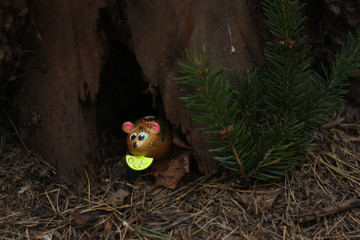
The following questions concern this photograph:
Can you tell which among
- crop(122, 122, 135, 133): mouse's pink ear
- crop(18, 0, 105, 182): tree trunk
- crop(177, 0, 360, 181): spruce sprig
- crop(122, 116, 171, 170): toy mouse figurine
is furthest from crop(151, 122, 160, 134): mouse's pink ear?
crop(18, 0, 105, 182): tree trunk

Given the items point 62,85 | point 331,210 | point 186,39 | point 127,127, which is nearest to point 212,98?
point 186,39

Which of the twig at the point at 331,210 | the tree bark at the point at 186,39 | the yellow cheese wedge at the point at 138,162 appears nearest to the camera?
the twig at the point at 331,210

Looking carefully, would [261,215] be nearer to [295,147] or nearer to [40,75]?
[295,147]

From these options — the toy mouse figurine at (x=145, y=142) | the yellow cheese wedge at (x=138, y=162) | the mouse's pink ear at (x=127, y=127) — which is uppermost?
the mouse's pink ear at (x=127, y=127)

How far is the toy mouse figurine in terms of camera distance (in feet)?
6.97

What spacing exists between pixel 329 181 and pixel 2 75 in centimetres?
198

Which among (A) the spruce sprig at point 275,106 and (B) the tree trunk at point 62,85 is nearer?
(A) the spruce sprig at point 275,106

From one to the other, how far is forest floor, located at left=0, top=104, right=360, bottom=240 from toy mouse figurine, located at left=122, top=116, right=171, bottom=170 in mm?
197

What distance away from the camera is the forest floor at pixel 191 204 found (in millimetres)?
1847

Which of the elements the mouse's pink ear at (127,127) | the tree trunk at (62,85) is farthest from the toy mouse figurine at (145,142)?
the tree trunk at (62,85)

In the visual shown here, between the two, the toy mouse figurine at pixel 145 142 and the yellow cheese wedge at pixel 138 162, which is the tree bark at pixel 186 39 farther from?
the yellow cheese wedge at pixel 138 162

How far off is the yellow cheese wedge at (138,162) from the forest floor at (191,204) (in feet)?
0.58

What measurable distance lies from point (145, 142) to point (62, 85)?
606 millimetres

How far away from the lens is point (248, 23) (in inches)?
84.7
